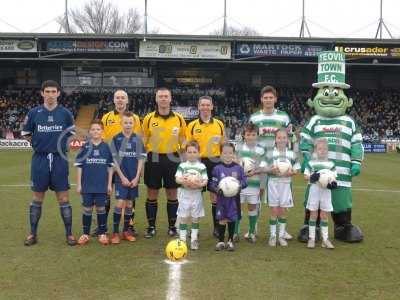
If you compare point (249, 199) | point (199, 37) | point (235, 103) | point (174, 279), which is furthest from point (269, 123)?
point (235, 103)

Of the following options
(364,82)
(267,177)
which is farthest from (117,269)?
(364,82)

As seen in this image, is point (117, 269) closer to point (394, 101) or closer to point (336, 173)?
point (336, 173)

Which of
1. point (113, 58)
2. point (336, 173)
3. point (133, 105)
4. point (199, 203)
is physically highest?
point (113, 58)

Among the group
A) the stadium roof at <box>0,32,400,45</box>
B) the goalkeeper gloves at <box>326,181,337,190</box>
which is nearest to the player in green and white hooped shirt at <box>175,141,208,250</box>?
the goalkeeper gloves at <box>326,181,337,190</box>

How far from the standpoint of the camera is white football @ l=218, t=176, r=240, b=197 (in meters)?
6.13

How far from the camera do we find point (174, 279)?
16.6ft

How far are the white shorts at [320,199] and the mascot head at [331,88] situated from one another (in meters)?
1.12

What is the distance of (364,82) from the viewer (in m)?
38.0

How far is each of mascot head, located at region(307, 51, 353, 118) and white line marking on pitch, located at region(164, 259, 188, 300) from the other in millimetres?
2985

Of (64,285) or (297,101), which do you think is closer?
(64,285)

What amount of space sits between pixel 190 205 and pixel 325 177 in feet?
5.77

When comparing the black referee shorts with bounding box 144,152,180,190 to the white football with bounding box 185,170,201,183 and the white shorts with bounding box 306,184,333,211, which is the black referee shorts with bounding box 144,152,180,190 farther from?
the white shorts with bounding box 306,184,333,211

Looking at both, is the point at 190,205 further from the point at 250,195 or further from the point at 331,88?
the point at 331,88

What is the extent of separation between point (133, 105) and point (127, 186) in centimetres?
3066
